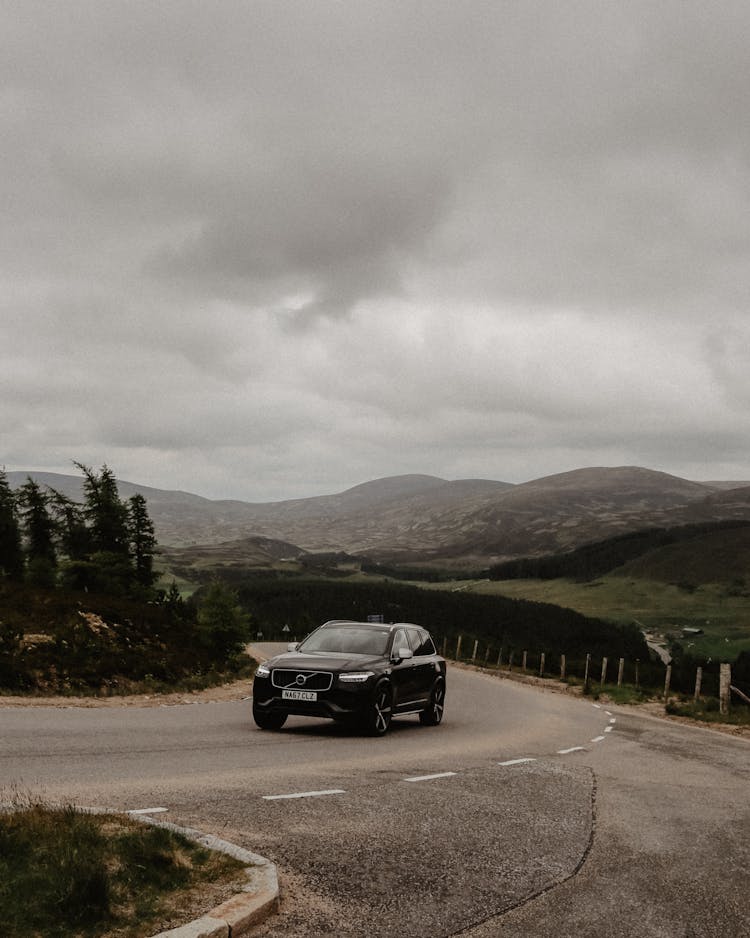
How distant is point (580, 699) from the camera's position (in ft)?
109

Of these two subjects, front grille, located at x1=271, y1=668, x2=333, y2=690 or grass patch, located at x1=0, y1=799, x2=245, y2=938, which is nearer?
grass patch, located at x1=0, y1=799, x2=245, y2=938

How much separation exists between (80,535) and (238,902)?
2609 inches

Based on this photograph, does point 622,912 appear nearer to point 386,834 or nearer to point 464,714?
point 386,834

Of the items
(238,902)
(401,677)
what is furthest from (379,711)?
(238,902)

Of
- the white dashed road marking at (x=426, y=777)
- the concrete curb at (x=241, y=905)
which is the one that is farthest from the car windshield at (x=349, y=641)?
the concrete curb at (x=241, y=905)

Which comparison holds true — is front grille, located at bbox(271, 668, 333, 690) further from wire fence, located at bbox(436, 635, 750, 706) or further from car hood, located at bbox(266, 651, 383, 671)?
wire fence, located at bbox(436, 635, 750, 706)

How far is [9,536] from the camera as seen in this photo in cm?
6938

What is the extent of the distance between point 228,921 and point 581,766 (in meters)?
8.89

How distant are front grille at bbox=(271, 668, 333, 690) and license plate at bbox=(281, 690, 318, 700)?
7cm

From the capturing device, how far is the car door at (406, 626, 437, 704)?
16.5 m

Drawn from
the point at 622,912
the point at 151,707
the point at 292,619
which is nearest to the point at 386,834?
the point at 622,912

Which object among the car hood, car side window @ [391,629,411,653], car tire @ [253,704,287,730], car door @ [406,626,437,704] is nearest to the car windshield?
car side window @ [391,629,411,653]

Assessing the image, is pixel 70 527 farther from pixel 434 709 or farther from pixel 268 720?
pixel 268 720

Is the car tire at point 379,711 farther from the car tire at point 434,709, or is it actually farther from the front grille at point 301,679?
the car tire at point 434,709
